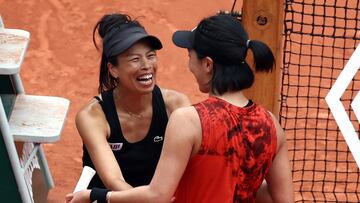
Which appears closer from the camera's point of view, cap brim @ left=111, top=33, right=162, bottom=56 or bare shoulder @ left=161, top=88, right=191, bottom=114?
→ cap brim @ left=111, top=33, right=162, bottom=56

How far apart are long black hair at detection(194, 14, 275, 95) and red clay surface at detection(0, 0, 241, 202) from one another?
3.89m

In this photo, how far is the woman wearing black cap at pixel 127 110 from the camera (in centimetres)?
436

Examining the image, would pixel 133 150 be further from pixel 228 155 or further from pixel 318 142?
pixel 318 142

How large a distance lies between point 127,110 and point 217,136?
3.42 ft

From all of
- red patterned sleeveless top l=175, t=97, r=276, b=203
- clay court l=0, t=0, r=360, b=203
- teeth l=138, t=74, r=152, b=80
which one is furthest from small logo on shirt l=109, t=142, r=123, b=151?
clay court l=0, t=0, r=360, b=203

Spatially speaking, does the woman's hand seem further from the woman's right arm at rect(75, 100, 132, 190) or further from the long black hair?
the long black hair

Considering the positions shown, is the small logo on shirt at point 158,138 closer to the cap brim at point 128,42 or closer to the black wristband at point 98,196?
the cap brim at point 128,42

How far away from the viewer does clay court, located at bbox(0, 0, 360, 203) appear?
732cm

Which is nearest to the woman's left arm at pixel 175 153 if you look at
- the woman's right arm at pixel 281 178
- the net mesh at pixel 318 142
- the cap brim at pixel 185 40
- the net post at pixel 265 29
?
the cap brim at pixel 185 40

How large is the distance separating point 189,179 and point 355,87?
521 cm

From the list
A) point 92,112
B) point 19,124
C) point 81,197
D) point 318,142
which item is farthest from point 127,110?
point 318,142

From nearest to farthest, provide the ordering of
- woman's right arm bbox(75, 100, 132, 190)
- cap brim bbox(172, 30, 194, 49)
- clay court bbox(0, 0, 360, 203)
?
cap brim bbox(172, 30, 194, 49) → woman's right arm bbox(75, 100, 132, 190) → clay court bbox(0, 0, 360, 203)

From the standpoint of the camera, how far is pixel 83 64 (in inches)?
361

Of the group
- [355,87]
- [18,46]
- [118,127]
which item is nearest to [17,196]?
[18,46]
